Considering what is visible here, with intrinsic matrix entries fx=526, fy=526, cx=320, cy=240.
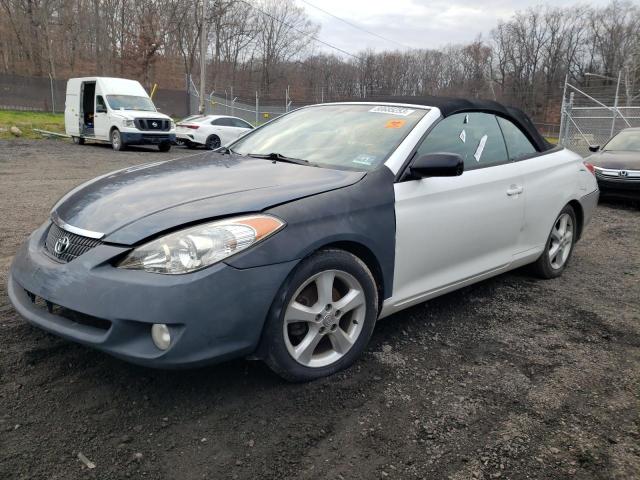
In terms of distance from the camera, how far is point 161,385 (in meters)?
2.59

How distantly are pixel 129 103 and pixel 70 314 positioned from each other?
634 inches

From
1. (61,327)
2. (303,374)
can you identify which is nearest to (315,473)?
(303,374)

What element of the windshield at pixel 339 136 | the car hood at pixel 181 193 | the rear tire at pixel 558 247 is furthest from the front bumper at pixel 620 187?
the car hood at pixel 181 193

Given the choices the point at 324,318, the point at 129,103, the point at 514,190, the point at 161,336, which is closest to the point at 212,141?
the point at 129,103

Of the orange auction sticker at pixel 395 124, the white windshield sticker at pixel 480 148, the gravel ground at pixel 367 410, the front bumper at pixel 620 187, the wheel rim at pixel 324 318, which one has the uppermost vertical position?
the orange auction sticker at pixel 395 124

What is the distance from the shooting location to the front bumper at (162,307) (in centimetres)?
220

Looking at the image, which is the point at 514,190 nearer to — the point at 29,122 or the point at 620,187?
the point at 620,187

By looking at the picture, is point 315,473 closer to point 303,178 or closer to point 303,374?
point 303,374

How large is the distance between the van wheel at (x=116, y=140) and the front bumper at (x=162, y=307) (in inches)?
598

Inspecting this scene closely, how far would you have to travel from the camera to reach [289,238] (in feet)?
8.07

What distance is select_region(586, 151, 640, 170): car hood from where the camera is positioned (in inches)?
356

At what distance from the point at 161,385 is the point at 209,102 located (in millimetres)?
30425

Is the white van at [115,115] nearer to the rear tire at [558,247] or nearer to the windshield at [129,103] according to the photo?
the windshield at [129,103]

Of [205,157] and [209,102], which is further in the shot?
[209,102]
